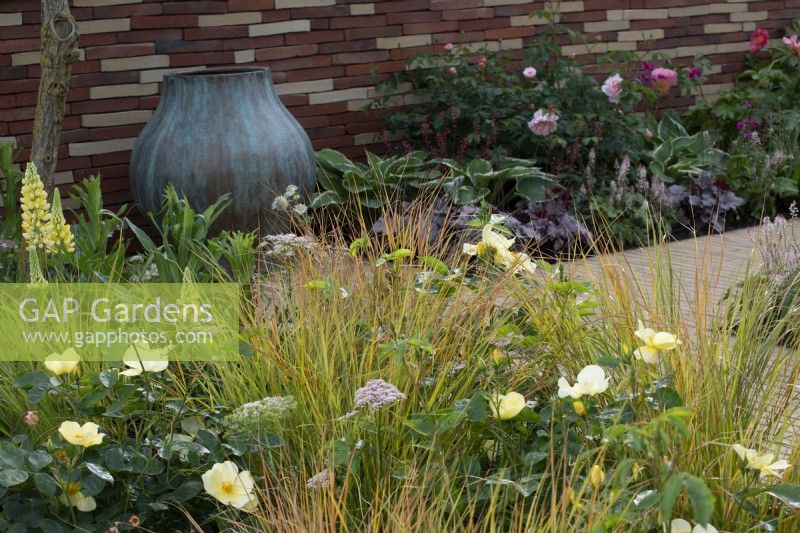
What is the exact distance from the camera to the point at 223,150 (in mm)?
5367

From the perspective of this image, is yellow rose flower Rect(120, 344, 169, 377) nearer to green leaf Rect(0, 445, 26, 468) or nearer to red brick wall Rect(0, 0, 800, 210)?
green leaf Rect(0, 445, 26, 468)

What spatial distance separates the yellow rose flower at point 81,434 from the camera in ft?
7.89

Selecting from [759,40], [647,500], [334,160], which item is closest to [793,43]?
[759,40]

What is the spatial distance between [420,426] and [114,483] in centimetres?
73

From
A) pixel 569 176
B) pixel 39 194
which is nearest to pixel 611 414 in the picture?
pixel 39 194

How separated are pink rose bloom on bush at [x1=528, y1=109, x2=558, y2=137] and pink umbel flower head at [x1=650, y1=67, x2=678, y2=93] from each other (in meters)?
1.31

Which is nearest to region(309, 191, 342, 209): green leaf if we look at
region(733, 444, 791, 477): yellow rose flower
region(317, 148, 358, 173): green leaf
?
region(317, 148, 358, 173): green leaf

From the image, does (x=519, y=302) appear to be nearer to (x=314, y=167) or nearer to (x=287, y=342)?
(x=287, y=342)

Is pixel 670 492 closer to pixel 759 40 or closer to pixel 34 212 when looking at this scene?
pixel 34 212

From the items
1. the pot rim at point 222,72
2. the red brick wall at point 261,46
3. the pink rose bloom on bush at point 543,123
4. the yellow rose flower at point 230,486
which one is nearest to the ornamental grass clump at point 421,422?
the yellow rose flower at point 230,486

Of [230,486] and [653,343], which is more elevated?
[653,343]

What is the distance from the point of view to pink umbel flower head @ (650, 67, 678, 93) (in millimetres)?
7375

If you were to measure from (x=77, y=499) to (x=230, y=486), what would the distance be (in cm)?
36

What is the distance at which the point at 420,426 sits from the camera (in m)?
2.45
